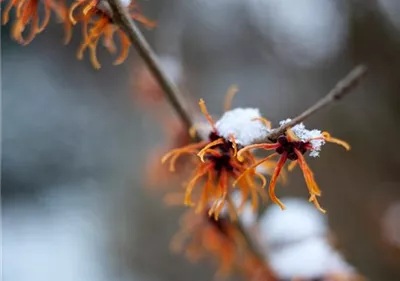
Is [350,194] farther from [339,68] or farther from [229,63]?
[229,63]

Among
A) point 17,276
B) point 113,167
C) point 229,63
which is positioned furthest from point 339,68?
point 17,276

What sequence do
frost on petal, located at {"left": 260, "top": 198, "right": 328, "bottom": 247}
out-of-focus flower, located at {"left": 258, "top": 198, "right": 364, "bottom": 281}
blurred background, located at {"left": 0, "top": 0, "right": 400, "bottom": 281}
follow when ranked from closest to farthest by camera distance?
out-of-focus flower, located at {"left": 258, "top": 198, "right": 364, "bottom": 281}, frost on petal, located at {"left": 260, "top": 198, "right": 328, "bottom": 247}, blurred background, located at {"left": 0, "top": 0, "right": 400, "bottom": 281}

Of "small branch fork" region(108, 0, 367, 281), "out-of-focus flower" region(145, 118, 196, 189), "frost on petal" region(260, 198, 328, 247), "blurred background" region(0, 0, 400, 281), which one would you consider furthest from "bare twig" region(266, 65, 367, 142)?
"blurred background" region(0, 0, 400, 281)

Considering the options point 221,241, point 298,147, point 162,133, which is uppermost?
point 162,133

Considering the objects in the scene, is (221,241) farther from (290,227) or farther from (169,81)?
(169,81)

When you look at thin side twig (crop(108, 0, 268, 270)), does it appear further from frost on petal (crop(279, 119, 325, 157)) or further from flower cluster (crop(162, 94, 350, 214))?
frost on petal (crop(279, 119, 325, 157))

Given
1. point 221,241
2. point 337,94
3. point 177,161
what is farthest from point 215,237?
point 337,94
